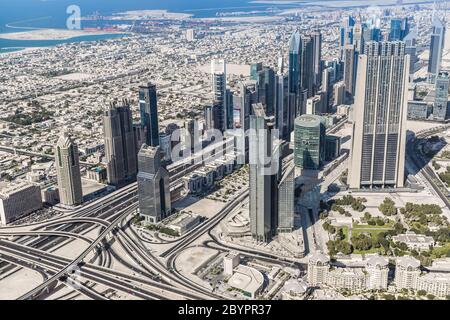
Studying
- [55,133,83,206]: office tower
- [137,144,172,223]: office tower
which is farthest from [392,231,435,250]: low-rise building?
[55,133,83,206]: office tower

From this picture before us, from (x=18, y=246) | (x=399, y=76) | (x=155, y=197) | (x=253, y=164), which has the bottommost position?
(x=18, y=246)

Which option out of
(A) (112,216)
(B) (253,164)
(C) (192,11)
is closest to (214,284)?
(B) (253,164)

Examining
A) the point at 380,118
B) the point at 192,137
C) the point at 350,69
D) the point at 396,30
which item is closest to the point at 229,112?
the point at 192,137

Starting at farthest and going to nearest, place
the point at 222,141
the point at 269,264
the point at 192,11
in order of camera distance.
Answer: the point at 192,11 → the point at 222,141 → the point at 269,264

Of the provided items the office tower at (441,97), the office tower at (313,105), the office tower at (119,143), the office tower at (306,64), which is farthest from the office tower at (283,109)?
the office tower at (441,97)

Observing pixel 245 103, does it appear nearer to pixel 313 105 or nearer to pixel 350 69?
pixel 313 105
